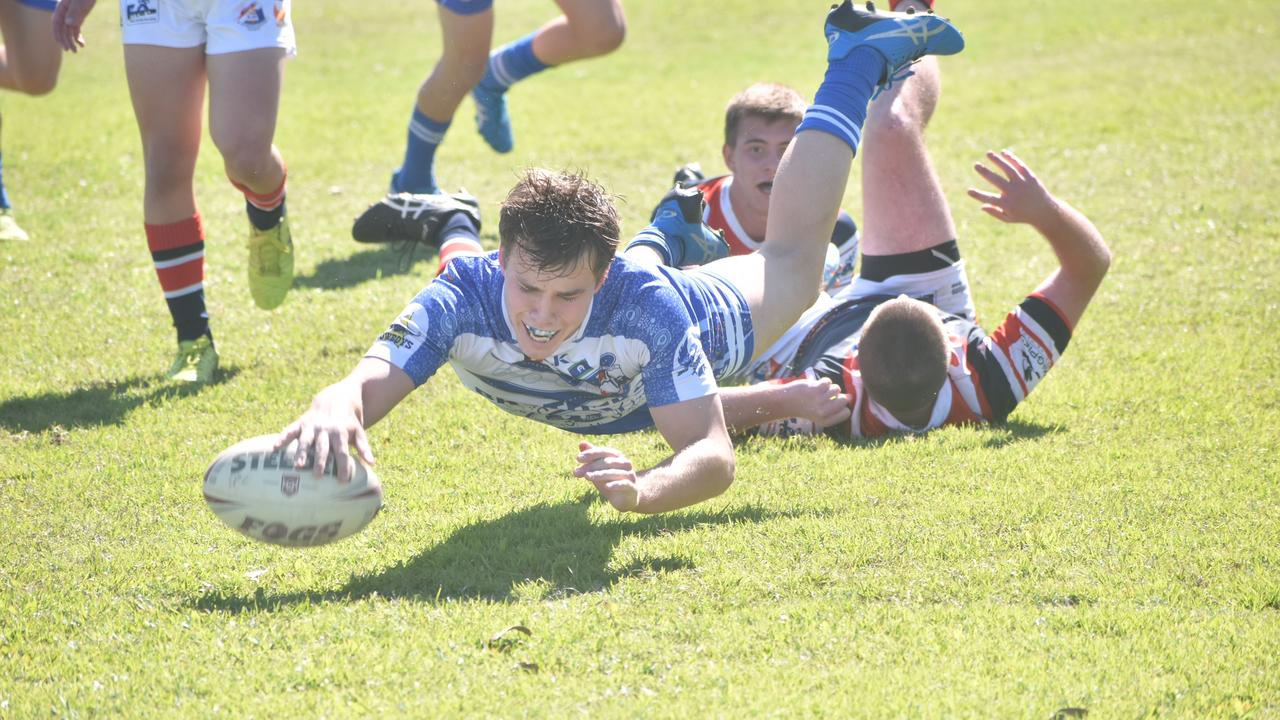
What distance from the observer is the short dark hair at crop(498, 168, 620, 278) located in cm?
386

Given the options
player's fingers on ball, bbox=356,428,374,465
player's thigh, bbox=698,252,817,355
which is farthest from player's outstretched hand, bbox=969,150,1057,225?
player's fingers on ball, bbox=356,428,374,465

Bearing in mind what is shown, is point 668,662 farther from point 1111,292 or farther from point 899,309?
point 1111,292

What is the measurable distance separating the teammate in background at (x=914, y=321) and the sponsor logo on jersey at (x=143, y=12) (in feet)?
9.72

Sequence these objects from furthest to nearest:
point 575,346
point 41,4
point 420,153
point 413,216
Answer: point 420,153 < point 41,4 < point 413,216 < point 575,346

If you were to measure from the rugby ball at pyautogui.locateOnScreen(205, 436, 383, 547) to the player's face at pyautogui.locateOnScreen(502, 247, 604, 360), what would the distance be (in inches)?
28.2

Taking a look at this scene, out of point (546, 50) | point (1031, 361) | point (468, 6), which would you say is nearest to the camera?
point (1031, 361)

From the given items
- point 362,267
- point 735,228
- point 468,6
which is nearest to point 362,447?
point 735,228

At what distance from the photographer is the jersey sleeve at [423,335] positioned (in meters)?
3.87

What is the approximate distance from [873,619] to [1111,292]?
4.16m

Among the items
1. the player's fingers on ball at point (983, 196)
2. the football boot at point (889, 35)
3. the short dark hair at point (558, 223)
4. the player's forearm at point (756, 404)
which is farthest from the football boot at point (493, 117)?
the short dark hair at point (558, 223)

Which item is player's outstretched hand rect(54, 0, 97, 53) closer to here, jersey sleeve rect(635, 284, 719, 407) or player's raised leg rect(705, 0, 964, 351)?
player's raised leg rect(705, 0, 964, 351)

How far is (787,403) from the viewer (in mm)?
4648

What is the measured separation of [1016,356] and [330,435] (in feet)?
10.0

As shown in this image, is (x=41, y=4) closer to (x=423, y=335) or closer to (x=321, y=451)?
(x=423, y=335)
